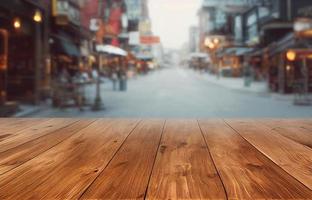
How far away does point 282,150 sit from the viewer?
215 centimetres

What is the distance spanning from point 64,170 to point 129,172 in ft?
1.00

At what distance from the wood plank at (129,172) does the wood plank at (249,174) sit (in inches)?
13.1

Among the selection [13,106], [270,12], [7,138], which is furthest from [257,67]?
[7,138]

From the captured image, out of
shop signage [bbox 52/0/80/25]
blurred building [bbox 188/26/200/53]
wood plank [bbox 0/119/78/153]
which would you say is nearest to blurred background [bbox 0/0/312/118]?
shop signage [bbox 52/0/80/25]

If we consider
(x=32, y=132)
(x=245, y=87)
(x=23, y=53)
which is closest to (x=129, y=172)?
(x=32, y=132)

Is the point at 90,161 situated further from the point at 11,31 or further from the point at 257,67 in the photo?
the point at 257,67

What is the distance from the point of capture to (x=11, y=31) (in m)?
15.1

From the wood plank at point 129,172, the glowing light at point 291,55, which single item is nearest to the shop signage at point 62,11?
the glowing light at point 291,55

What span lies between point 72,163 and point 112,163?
0.65 feet

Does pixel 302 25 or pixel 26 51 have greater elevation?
pixel 302 25

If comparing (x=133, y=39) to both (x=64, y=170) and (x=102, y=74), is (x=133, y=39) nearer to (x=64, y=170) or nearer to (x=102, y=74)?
(x=102, y=74)

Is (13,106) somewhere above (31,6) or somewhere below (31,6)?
below

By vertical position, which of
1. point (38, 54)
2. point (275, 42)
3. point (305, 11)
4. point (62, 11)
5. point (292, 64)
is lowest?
point (292, 64)

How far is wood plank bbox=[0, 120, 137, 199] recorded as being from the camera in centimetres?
142
